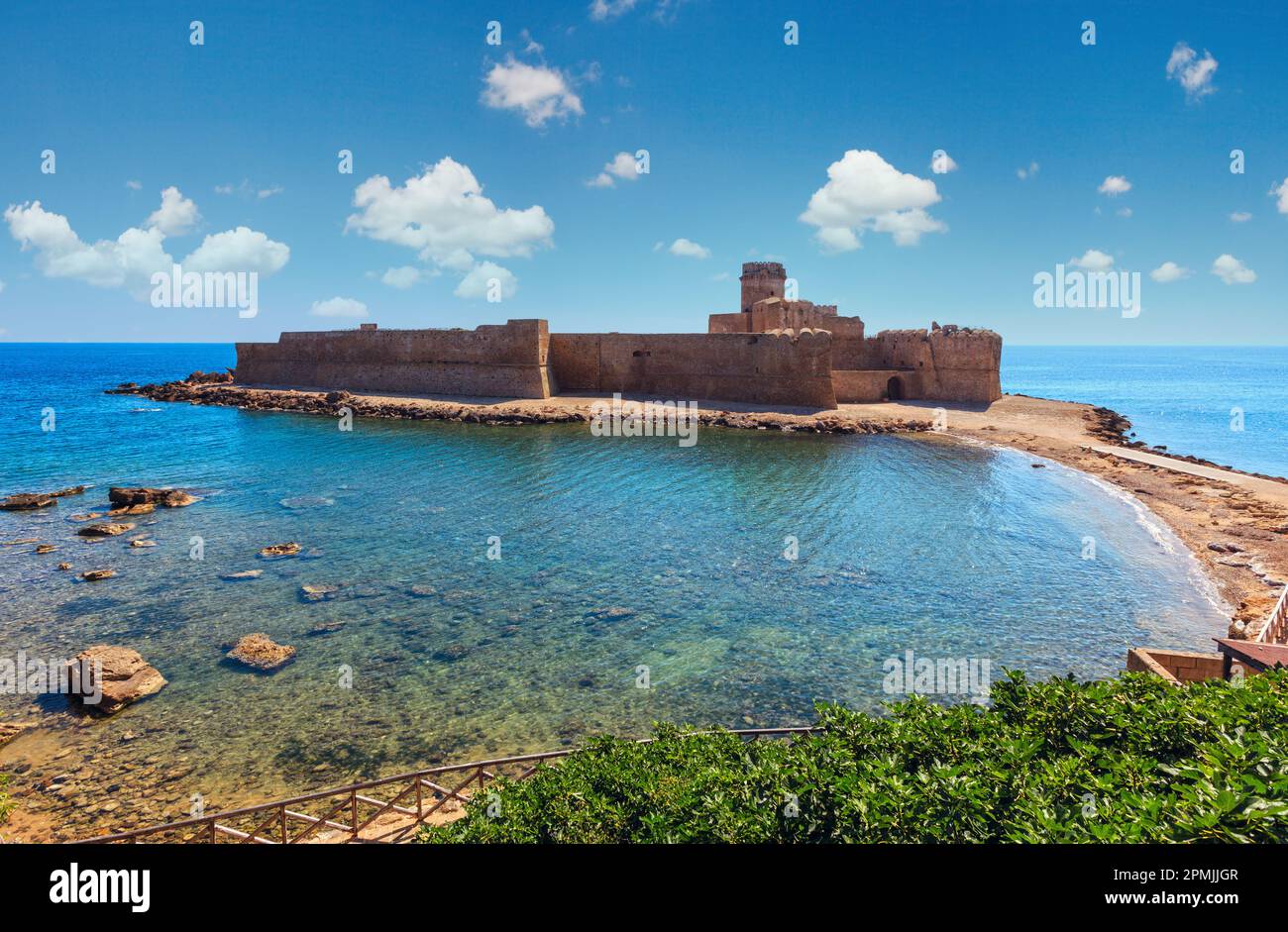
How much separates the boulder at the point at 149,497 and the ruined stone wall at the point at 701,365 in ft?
78.2

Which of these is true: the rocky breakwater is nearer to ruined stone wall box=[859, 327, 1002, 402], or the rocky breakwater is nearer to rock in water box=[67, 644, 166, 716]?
ruined stone wall box=[859, 327, 1002, 402]

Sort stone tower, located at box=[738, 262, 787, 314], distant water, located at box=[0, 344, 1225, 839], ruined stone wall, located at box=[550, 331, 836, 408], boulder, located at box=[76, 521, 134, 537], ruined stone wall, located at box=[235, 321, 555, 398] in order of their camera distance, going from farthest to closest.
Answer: stone tower, located at box=[738, 262, 787, 314] → ruined stone wall, located at box=[235, 321, 555, 398] → ruined stone wall, located at box=[550, 331, 836, 408] → boulder, located at box=[76, 521, 134, 537] → distant water, located at box=[0, 344, 1225, 839]

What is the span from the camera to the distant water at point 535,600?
9.41 meters

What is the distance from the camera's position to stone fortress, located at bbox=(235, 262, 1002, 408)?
37.9 m

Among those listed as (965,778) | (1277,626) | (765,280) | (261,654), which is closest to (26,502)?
(261,654)

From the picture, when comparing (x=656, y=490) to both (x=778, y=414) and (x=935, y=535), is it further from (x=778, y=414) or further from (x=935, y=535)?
(x=778, y=414)

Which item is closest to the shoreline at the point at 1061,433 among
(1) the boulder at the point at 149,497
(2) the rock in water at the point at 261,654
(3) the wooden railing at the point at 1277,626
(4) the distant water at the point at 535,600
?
(3) the wooden railing at the point at 1277,626

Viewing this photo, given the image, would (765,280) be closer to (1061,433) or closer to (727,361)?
(727,361)

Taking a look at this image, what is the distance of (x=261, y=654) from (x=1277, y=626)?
15.4 m

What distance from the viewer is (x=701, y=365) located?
39438 millimetres

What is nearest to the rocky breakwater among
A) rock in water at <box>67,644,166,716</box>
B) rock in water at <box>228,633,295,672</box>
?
rock in water at <box>228,633,295,672</box>

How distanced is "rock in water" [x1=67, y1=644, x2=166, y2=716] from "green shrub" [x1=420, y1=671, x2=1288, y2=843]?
274 inches

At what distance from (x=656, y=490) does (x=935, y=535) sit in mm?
8635
